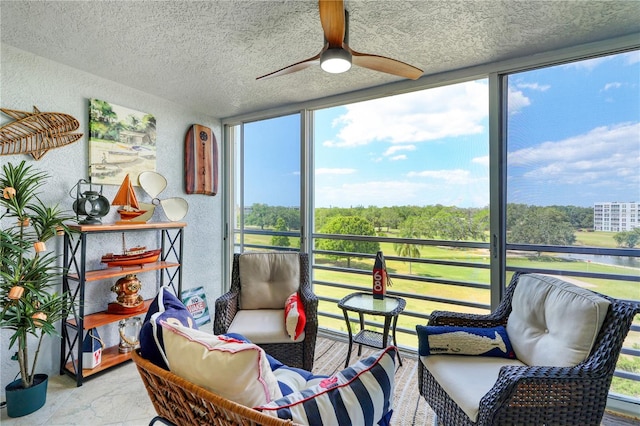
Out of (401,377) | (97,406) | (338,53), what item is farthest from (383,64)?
(97,406)

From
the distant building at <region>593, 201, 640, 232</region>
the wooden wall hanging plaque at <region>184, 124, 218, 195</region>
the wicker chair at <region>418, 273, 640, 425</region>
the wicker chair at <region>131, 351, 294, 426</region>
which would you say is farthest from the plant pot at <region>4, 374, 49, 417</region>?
the distant building at <region>593, 201, 640, 232</region>

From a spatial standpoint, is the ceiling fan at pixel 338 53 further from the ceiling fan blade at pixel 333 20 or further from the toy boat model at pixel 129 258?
the toy boat model at pixel 129 258

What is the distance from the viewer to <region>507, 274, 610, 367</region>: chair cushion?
4.42 feet

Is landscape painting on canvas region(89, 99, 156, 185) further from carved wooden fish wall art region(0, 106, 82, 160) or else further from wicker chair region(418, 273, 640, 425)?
wicker chair region(418, 273, 640, 425)

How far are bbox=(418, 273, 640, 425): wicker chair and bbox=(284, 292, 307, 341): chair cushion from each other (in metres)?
1.16

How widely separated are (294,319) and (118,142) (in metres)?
2.29

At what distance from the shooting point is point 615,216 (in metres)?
2.01

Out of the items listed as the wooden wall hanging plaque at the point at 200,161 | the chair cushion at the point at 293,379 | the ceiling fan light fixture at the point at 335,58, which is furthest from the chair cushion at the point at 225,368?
the wooden wall hanging plaque at the point at 200,161

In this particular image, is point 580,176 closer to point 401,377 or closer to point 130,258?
point 401,377

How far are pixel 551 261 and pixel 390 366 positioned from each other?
6.62 ft

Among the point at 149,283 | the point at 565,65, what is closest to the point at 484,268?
the point at 565,65

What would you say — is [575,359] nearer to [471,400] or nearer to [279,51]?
[471,400]

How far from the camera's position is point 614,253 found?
202 centimetres

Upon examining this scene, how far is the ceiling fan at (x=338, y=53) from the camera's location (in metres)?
1.40
